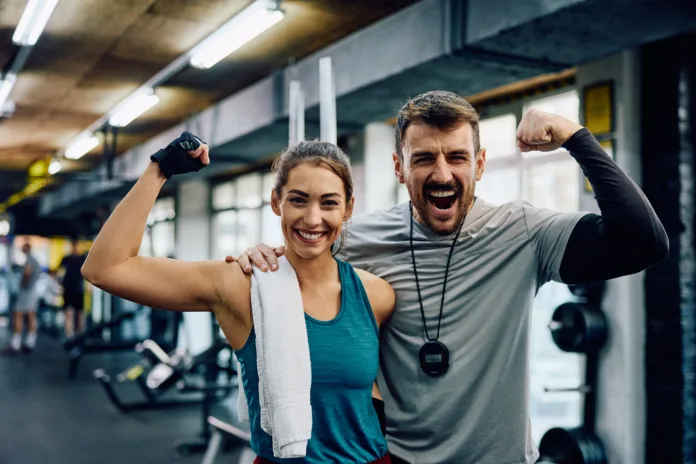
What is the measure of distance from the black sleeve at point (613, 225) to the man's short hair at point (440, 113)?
253 mm

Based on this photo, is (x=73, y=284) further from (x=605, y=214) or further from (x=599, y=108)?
(x=605, y=214)

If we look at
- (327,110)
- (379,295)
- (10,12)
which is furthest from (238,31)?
(379,295)

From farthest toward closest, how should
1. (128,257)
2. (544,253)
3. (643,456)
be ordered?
(643,456) < (544,253) < (128,257)

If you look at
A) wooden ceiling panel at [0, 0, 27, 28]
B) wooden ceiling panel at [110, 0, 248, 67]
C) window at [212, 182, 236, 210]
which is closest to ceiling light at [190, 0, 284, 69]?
wooden ceiling panel at [110, 0, 248, 67]

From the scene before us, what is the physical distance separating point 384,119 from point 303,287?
3.83 m

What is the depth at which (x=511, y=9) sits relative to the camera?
2.92 m

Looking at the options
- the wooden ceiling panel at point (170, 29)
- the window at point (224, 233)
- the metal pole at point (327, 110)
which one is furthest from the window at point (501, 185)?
the window at point (224, 233)

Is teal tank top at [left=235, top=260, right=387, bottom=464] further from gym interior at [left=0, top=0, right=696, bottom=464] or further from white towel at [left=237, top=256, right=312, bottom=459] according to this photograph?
gym interior at [left=0, top=0, right=696, bottom=464]

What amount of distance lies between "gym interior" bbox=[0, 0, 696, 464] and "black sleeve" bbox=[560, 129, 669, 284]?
75 cm

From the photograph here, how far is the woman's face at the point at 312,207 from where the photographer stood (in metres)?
1.44

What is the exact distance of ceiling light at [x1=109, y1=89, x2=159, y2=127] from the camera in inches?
223

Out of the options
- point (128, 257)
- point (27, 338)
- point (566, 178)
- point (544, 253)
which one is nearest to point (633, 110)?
point (566, 178)

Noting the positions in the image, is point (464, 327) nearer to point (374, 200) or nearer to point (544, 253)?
point (544, 253)

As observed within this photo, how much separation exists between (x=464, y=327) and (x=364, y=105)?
10.6 feet
